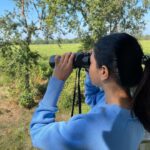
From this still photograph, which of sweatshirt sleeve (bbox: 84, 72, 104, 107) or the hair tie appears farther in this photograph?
sweatshirt sleeve (bbox: 84, 72, 104, 107)

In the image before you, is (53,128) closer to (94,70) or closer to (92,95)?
(94,70)

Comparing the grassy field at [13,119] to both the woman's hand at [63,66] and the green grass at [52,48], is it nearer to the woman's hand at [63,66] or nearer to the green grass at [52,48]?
the green grass at [52,48]

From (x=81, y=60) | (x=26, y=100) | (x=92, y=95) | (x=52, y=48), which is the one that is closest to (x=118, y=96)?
(x=81, y=60)

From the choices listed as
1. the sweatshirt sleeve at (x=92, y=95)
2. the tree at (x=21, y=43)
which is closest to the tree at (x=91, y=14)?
the tree at (x=21, y=43)

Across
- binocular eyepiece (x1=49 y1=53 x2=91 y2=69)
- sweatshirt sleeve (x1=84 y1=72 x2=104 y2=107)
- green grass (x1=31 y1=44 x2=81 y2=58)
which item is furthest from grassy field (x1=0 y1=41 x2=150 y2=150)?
binocular eyepiece (x1=49 y1=53 x2=91 y2=69)

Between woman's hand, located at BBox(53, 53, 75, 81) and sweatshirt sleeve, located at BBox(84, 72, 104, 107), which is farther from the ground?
woman's hand, located at BBox(53, 53, 75, 81)

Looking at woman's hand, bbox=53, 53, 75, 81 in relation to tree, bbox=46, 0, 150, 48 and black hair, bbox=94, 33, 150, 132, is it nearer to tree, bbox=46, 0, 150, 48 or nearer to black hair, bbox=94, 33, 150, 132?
black hair, bbox=94, 33, 150, 132

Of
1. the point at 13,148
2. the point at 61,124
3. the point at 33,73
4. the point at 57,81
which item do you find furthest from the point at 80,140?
the point at 33,73

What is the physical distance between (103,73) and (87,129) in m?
0.17

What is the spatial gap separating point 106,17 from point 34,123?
7.53 m

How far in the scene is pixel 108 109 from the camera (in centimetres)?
116

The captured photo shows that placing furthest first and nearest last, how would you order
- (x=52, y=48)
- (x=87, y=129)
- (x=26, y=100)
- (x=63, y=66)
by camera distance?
(x=52, y=48)
(x=26, y=100)
(x=63, y=66)
(x=87, y=129)

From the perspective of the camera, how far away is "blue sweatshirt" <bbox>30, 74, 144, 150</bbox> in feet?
3.65

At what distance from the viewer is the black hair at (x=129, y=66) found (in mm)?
1156
